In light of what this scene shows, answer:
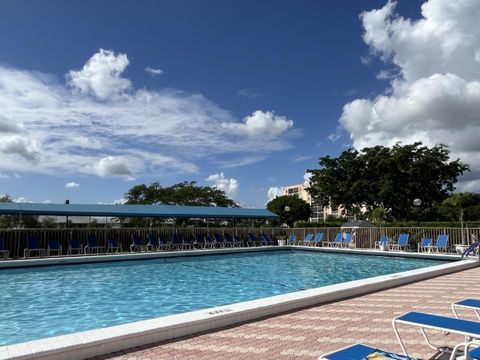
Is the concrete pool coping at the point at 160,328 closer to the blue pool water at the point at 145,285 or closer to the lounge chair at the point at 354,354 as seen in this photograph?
the lounge chair at the point at 354,354

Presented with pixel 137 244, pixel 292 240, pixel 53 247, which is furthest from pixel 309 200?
pixel 53 247

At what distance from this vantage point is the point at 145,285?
35.5 ft

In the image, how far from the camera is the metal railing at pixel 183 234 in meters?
15.4

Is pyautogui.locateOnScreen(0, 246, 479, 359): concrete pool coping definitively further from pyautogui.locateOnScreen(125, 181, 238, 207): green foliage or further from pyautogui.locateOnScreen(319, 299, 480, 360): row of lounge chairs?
pyautogui.locateOnScreen(125, 181, 238, 207): green foliage

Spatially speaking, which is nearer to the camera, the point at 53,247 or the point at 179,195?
Answer: the point at 53,247

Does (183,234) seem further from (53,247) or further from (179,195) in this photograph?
(179,195)

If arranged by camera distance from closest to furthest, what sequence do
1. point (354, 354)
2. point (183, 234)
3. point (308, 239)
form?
point (354, 354) → point (183, 234) → point (308, 239)

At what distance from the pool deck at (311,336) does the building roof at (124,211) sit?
544 inches

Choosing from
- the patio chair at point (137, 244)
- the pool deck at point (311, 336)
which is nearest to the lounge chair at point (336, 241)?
the patio chair at point (137, 244)

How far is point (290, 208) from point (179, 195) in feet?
73.1

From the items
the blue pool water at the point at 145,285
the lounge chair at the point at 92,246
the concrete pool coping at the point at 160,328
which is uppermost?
the lounge chair at the point at 92,246

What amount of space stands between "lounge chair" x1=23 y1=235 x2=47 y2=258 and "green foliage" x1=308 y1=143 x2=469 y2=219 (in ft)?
87.4

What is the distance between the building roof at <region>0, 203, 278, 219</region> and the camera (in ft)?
53.5

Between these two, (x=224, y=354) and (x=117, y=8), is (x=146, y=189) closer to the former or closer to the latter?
(x=117, y=8)
